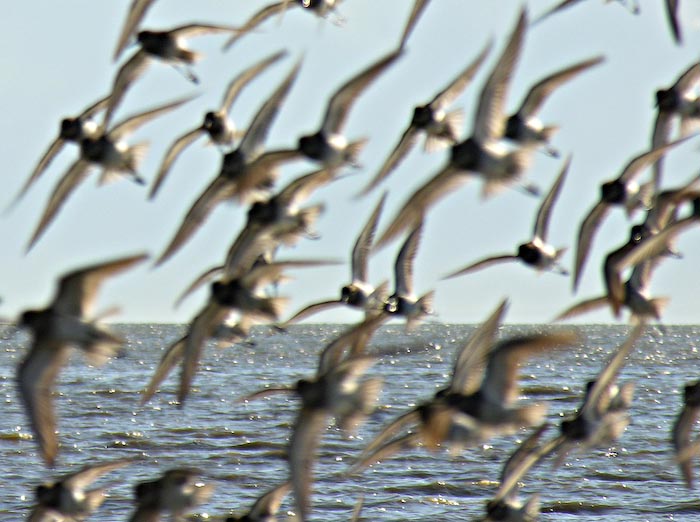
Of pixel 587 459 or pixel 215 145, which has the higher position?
pixel 215 145

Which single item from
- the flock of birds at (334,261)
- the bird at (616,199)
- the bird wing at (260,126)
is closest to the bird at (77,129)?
the flock of birds at (334,261)

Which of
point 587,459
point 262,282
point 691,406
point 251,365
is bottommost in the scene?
point 251,365

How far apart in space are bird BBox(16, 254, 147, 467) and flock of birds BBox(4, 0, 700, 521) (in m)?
0.02

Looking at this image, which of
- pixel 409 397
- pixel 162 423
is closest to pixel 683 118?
pixel 162 423

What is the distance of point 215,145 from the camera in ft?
47.8

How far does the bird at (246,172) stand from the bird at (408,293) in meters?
2.36

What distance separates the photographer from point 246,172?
41.8ft

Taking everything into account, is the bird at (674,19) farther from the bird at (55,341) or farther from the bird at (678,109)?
the bird at (55,341)

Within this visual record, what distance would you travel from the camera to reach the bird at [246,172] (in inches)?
498

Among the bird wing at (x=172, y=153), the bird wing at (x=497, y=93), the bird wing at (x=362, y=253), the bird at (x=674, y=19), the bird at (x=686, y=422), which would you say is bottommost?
the bird at (x=686, y=422)

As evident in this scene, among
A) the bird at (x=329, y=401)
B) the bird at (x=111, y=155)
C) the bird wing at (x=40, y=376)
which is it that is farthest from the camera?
the bird at (x=111, y=155)

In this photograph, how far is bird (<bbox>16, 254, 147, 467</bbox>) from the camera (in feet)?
37.8

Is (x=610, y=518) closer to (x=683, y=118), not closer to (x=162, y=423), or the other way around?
(x=683, y=118)

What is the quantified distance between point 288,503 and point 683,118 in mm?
10611
